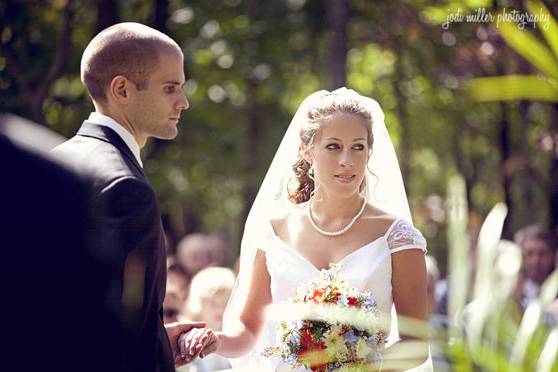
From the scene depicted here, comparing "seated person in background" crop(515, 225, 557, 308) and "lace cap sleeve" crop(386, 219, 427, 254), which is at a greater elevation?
"lace cap sleeve" crop(386, 219, 427, 254)

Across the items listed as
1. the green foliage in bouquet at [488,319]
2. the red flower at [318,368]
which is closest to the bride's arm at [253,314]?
the red flower at [318,368]

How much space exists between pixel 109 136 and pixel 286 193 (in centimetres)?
145

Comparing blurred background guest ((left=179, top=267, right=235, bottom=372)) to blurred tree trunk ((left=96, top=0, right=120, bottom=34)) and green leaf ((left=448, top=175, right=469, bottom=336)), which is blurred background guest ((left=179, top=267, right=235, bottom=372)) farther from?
green leaf ((left=448, top=175, right=469, bottom=336))

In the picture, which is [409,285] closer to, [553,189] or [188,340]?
[188,340]

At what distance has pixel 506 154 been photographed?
39.1ft

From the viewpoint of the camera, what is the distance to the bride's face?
4.78m

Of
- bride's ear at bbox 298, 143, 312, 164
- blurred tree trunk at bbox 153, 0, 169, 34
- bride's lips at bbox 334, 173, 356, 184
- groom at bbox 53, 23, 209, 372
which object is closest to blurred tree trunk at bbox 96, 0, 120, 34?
blurred tree trunk at bbox 153, 0, 169, 34

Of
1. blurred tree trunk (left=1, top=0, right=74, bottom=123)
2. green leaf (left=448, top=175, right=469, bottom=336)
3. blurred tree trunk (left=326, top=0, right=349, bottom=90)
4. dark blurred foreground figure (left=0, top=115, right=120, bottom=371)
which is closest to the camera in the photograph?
dark blurred foreground figure (left=0, top=115, right=120, bottom=371)

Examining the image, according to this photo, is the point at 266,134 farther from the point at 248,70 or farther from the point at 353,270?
the point at 353,270

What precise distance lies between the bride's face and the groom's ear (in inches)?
41.9

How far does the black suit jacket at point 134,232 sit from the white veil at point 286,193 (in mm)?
1133

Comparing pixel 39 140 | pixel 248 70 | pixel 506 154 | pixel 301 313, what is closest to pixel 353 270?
pixel 301 313

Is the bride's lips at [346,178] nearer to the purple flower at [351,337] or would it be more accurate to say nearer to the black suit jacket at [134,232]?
the purple flower at [351,337]

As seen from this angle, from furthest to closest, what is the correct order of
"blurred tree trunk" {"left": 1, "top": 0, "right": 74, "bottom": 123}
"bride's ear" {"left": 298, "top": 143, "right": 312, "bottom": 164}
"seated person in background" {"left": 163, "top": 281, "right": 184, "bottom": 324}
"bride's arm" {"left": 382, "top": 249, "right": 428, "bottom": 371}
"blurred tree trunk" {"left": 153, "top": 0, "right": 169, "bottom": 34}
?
"blurred tree trunk" {"left": 153, "top": 0, "right": 169, "bottom": 34}
"blurred tree trunk" {"left": 1, "top": 0, "right": 74, "bottom": 123}
"seated person in background" {"left": 163, "top": 281, "right": 184, "bottom": 324}
"bride's ear" {"left": 298, "top": 143, "right": 312, "bottom": 164}
"bride's arm" {"left": 382, "top": 249, "right": 428, "bottom": 371}
